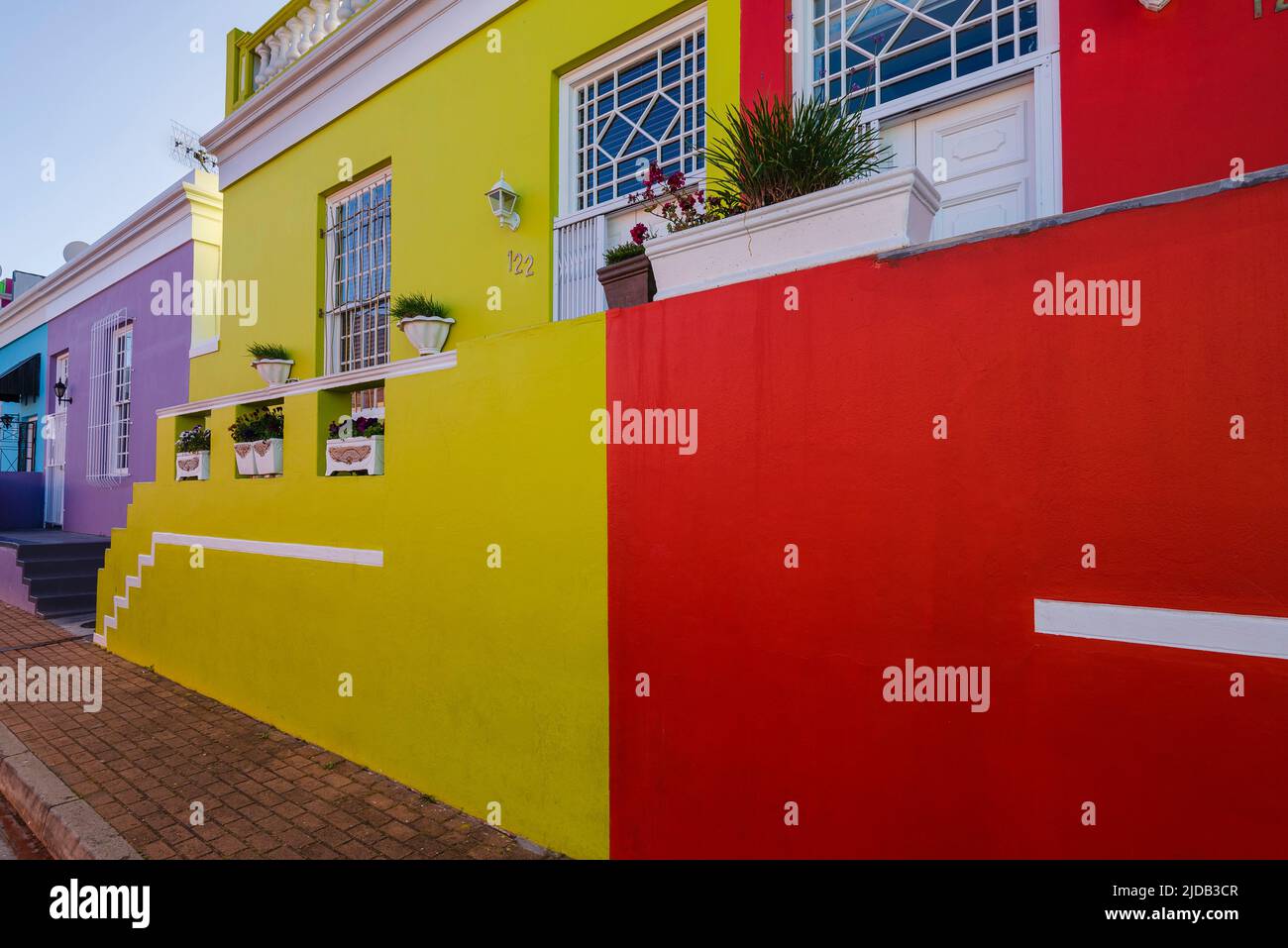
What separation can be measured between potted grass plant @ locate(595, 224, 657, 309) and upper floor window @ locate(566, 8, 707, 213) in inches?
64.1

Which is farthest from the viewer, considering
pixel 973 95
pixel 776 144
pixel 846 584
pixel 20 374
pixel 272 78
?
pixel 20 374

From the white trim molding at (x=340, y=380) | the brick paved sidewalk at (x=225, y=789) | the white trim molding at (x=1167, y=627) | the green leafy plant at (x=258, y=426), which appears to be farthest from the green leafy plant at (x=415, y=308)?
the white trim molding at (x=1167, y=627)

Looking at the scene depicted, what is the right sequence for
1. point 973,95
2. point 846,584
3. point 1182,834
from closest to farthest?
point 1182,834 → point 846,584 → point 973,95

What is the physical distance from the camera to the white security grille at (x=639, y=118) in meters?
5.12

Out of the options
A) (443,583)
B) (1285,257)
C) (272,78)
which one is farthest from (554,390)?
(272,78)

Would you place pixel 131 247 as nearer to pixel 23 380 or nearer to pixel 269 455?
pixel 23 380

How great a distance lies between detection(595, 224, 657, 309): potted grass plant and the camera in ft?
12.0

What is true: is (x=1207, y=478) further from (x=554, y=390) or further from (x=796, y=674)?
(x=554, y=390)

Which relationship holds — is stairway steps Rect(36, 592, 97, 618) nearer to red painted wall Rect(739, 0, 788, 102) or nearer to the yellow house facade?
the yellow house facade

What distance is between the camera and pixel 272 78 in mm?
→ 8719

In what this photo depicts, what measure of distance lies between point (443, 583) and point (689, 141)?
3.53 metres

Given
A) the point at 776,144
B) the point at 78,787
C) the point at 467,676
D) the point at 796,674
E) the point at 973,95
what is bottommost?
the point at 78,787

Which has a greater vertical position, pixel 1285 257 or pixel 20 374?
pixel 20 374

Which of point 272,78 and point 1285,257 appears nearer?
point 1285,257
